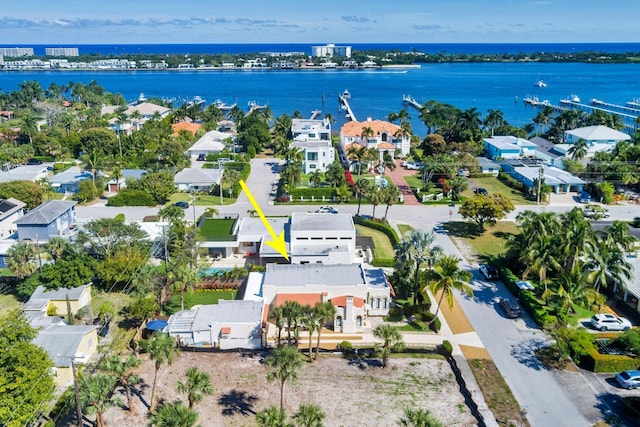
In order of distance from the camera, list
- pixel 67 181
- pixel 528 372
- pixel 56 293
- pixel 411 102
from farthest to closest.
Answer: pixel 411 102 → pixel 67 181 → pixel 56 293 → pixel 528 372

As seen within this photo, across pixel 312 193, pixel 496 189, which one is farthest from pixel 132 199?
pixel 496 189

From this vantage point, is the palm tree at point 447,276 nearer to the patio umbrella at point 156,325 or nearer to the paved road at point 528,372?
the paved road at point 528,372

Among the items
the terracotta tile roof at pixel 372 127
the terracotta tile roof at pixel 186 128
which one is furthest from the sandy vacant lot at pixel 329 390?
the terracotta tile roof at pixel 186 128

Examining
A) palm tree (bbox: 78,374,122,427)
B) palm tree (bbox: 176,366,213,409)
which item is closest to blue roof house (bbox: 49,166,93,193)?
palm tree (bbox: 78,374,122,427)

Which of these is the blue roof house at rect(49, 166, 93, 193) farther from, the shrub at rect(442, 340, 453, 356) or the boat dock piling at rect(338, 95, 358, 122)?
the boat dock piling at rect(338, 95, 358, 122)

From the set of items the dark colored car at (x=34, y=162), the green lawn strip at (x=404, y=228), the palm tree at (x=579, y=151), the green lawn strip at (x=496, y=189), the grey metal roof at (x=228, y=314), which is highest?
the palm tree at (x=579, y=151)

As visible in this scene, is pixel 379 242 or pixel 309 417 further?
pixel 379 242

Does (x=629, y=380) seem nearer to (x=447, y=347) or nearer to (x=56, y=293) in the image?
(x=447, y=347)
